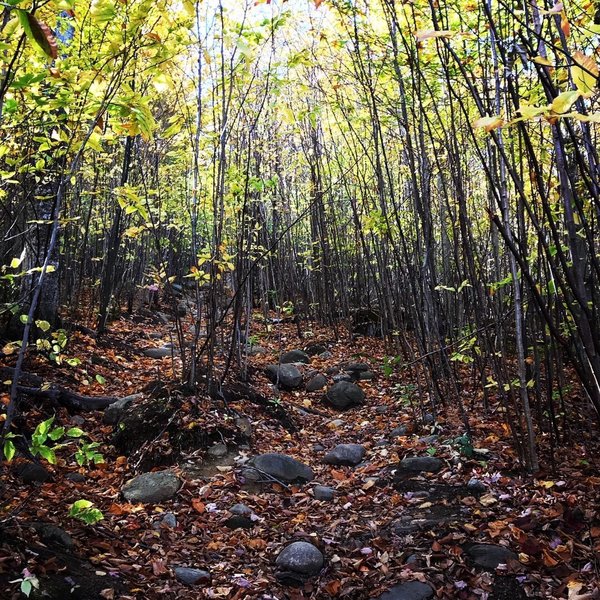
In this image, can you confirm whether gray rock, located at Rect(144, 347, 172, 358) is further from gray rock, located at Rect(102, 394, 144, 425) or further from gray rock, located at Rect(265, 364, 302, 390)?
gray rock, located at Rect(102, 394, 144, 425)

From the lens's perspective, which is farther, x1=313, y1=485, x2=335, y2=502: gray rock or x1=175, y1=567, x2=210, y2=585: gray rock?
x1=313, y1=485, x2=335, y2=502: gray rock

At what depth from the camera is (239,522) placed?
10.3ft

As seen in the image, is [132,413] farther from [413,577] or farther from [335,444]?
[413,577]

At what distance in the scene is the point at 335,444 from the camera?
15.4 ft

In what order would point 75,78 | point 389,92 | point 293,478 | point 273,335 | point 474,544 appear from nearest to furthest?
point 75,78 → point 474,544 → point 293,478 → point 389,92 → point 273,335

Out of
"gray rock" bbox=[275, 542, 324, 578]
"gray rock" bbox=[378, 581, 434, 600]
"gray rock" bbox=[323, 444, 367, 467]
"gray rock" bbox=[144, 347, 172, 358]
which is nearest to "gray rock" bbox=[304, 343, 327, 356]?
"gray rock" bbox=[144, 347, 172, 358]

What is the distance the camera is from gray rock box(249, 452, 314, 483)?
12.3ft

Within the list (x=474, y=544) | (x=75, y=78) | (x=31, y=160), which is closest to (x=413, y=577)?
(x=474, y=544)

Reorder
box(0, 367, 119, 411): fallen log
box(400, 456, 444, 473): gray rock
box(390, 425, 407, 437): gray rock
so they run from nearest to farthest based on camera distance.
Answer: box(400, 456, 444, 473): gray rock
box(0, 367, 119, 411): fallen log
box(390, 425, 407, 437): gray rock

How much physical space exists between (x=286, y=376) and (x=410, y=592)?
13.7 feet

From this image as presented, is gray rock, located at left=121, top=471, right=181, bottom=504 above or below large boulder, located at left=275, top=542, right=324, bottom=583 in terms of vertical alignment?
above

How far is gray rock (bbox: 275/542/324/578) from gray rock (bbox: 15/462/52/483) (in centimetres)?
164

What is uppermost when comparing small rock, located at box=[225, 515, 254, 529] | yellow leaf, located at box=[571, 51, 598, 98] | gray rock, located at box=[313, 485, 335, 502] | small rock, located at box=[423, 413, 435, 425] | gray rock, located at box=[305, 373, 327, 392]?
yellow leaf, located at box=[571, 51, 598, 98]

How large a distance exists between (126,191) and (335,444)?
132 inches
